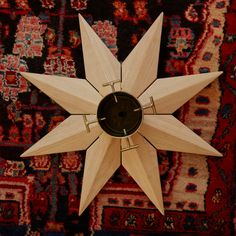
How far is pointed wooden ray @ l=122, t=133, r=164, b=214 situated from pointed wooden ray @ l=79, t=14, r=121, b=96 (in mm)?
240

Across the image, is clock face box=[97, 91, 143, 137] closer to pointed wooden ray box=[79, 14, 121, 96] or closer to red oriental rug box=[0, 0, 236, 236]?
pointed wooden ray box=[79, 14, 121, 96]

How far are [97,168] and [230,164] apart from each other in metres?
0.56

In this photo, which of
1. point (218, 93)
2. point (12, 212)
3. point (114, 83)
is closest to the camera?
point (114, 83)

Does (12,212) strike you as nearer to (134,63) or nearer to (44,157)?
(44,157)

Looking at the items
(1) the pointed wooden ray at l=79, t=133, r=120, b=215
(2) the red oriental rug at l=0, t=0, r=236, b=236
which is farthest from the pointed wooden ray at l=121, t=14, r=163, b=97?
(1) the pointed wooden ray at l=79, t=133, r=120, b=215

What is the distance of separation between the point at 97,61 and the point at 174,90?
0.31 m

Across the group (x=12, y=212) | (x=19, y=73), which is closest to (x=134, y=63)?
(x=19, y=73)

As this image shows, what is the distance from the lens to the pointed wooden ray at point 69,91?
58.1 inches

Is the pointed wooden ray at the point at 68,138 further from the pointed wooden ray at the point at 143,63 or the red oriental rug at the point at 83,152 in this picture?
the pointed wooden ray at the point at 143,63

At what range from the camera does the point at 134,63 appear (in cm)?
148

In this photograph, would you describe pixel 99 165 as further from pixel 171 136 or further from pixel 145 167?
pixel 171 136

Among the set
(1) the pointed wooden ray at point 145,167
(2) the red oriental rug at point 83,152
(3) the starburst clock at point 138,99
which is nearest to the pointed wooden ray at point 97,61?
(3) the starburst clock at point 138,99

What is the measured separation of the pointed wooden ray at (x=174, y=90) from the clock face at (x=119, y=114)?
0.45ft

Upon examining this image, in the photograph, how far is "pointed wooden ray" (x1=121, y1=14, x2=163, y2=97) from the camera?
1.46 metres
